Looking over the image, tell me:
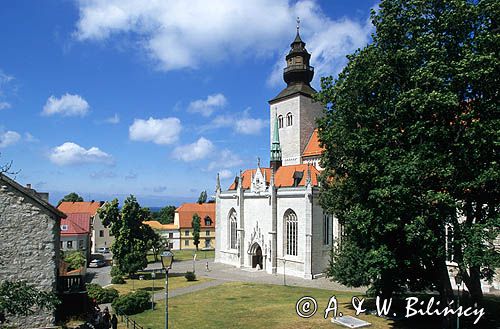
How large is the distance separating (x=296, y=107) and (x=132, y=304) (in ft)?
113

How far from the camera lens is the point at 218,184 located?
53375 mm

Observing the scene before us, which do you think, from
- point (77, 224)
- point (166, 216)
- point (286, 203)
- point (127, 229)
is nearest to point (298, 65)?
point (286, 203)

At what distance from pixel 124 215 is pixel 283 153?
23.8 metres

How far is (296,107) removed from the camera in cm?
5062

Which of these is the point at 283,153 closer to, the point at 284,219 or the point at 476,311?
the point at 284,219

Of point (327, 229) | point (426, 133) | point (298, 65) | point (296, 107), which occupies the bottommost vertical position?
point (327, 229)

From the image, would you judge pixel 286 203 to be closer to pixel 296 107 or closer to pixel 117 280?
pixel 296 107

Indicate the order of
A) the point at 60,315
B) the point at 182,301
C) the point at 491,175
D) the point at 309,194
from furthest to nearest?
the point at 309,194
the point at 182,301
the point at 60,315
the point at 491,175

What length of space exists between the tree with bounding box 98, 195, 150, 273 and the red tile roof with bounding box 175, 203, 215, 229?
109ft

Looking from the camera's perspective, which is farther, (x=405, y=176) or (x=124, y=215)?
(x=124, y=215)

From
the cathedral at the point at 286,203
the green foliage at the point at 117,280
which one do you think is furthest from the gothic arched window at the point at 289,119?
the green foliage at the point at 117,280

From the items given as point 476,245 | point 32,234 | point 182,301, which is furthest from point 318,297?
point 32,234

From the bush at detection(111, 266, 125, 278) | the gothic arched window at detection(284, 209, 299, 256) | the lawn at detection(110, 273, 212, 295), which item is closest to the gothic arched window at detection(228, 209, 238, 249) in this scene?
the lawn at detection(110, 273, 212, 295)

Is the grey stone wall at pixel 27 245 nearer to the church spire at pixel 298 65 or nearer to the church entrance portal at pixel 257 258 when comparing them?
the church entrance portal at pixel 257 258
